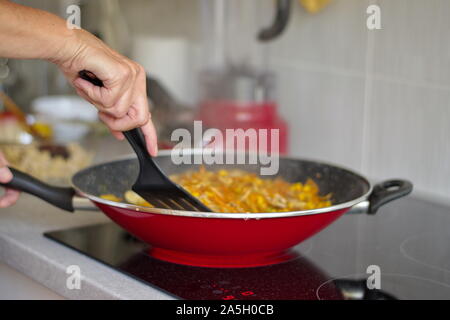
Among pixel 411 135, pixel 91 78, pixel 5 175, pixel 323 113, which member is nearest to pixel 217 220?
pixel 91 78

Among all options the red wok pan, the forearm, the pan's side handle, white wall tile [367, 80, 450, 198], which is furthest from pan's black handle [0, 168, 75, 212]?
white wall tile [367, 80, 450, 198]

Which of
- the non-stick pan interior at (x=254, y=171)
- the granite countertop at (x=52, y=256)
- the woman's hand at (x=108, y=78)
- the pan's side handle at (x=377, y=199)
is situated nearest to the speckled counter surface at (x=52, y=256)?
the granite countertop at (x=52, y=256)

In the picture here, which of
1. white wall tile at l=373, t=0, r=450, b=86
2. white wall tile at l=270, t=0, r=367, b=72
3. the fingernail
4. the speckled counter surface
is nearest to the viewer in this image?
the speckled counter surface

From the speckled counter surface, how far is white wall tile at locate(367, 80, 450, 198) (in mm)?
605

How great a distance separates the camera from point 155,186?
3.30 feet

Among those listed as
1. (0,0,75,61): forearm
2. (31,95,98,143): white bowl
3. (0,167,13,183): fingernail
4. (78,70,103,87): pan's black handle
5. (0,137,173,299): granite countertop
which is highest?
(0,0,75,61): forearm

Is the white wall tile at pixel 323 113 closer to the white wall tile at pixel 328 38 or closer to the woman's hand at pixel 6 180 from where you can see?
the white wall tile at pixel 328 38

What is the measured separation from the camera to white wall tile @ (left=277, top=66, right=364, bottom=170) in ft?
5.12

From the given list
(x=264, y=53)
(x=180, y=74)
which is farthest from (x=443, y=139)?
(x=180, y=74)

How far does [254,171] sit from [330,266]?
0.29 metres

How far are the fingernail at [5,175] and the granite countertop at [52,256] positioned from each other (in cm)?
12

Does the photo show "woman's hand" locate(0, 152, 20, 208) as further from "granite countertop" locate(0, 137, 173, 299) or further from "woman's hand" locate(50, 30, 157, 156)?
"woman's hand" locate(50, 30, 157, 156)

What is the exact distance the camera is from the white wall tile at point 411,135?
136cm

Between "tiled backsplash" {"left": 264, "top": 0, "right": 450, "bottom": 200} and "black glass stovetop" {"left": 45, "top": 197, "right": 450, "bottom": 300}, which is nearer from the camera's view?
"black glass stovetop" {"left": 45, "top": 197, "right": 450, "bottom": 300}
